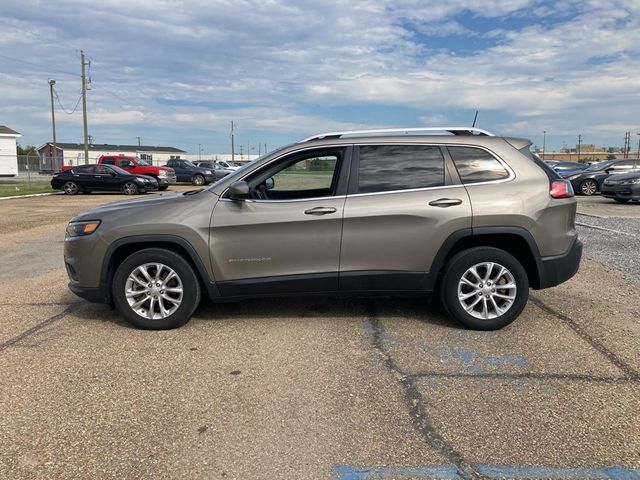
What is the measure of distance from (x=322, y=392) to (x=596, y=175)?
2058cm

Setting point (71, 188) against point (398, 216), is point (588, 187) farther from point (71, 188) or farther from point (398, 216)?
point (71, 188)

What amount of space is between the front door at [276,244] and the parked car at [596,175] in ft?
61.7

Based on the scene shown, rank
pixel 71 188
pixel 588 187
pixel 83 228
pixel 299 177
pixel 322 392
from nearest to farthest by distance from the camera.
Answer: pixel 322 392 → pixel 83 228 → pixel 299 177 → pixel 588 187 → pixel 71 188

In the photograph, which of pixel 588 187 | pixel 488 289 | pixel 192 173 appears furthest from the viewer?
pixel 192 173

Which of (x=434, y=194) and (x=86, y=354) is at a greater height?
(x=434, y=194)

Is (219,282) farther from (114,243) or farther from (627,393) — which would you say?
(627,393)

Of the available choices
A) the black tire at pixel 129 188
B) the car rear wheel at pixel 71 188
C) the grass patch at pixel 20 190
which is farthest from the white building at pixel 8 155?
the black tire at pixel 129 188

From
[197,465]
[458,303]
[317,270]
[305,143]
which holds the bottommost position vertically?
[197,465]

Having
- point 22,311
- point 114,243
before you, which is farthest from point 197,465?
point 22,311

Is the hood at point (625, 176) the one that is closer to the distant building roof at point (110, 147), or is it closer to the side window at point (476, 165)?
the side window at point (476, 165)

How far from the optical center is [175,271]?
4.67 m

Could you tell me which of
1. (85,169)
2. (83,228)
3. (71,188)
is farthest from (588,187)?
(71,188)

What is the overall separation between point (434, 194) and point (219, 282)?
83.7 inches

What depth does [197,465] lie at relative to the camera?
2727mm
